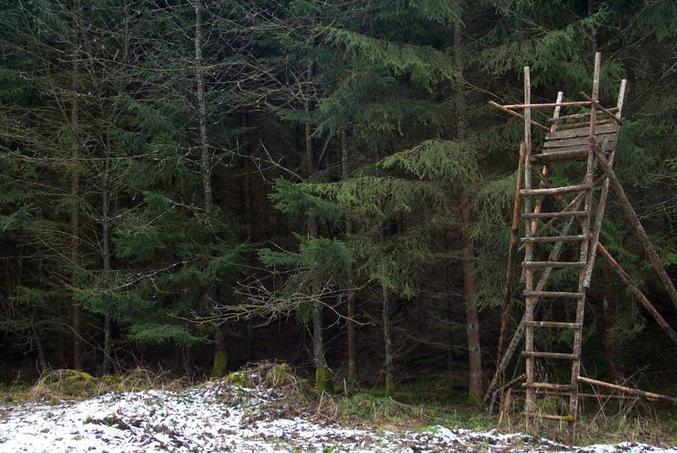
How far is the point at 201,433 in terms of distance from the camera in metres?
6.80

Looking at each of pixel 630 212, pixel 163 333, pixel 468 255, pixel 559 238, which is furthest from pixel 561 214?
pixel 163 333

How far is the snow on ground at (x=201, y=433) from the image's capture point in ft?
20.1

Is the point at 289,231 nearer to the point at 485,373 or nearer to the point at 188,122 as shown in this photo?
the point at 188,122

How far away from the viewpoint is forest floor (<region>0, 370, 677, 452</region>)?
20.3 feet

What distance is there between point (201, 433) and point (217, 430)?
0.81ft

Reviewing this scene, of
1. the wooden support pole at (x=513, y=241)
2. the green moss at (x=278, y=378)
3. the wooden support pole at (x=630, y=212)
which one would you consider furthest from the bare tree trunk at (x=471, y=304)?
the green moss at (x=278, y=378)

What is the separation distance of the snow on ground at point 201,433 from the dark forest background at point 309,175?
112 inches

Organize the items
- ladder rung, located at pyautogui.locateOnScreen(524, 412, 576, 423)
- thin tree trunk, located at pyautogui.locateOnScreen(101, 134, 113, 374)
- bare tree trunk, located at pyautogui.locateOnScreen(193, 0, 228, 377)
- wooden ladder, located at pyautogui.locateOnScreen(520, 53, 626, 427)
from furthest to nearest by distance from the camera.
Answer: thin tree trunk, located at pyautogui.locateOnScreen(101, 134, 113, 374)
bare tree trunk, located at pyautogui.locateOnScreen(193, 0, 228, 377)
wooden ladder, located at pyautogui.locateOnScreen(520, 53, 626, 427)
ladder rung, located at pyautogui.locateOnScreen(524, 412, 576, 423)

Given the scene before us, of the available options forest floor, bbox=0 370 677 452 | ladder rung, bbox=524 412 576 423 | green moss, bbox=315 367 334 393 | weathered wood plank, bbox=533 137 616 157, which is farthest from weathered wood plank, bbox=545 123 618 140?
green moss, bbox=315 367 334 393

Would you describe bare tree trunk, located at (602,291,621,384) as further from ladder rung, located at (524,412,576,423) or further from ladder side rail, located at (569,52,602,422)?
ladder rung, located at (524,412,576,423)

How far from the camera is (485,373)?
540 inches

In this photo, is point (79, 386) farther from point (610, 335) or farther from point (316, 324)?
point (610, 335)

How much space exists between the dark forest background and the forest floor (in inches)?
105

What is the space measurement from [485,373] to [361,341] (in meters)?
4.01
